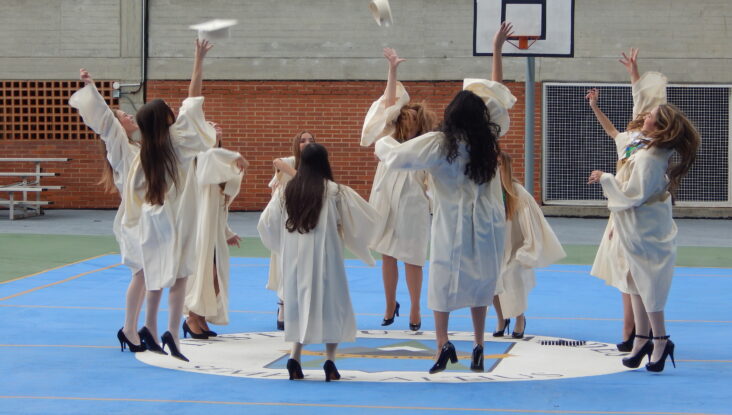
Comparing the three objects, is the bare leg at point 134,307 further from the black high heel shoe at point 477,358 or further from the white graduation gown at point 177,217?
the black high heel shoe at point 477,358

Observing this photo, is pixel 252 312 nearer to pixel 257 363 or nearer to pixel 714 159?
pixel 257 363

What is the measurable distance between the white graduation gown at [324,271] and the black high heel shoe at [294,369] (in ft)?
0.47

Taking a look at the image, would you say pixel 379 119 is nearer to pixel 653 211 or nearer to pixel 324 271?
pixel 324 271

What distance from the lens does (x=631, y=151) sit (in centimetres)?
725

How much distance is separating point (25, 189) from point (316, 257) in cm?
1451

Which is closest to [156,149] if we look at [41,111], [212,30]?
[212,30]

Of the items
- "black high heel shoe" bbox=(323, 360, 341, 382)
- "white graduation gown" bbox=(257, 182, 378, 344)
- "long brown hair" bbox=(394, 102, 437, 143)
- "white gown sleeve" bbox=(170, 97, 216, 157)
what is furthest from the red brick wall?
"black high heel shoe" bbox=(323, 360, 341, 382)

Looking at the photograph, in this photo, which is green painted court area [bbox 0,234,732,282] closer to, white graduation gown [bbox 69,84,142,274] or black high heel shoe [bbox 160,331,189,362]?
white graduation gown [bbox 69,84,142,274]

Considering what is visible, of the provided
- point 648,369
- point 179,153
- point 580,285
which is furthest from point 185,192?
point 580,285

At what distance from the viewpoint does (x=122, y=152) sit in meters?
7.65

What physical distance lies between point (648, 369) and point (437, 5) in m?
14.4

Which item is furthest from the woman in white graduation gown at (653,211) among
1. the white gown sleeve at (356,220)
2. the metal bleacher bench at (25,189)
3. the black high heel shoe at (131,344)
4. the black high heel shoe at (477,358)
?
the metal bleacher bench at (25,189)

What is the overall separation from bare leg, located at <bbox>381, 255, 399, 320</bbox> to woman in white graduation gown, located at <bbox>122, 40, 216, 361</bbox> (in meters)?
2.14

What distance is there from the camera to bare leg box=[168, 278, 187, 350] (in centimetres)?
724
